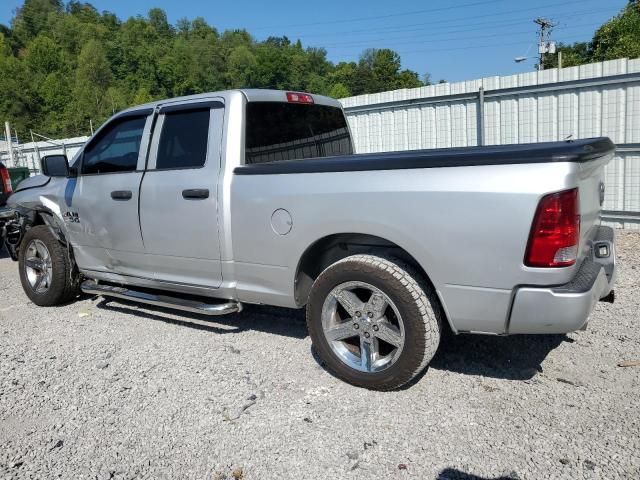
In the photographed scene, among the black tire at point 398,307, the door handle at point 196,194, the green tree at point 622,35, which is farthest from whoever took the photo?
the green tree at point 622,35

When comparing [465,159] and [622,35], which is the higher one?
[622,35]

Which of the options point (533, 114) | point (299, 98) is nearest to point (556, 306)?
point (299, 98)

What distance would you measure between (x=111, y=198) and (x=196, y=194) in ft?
3.68

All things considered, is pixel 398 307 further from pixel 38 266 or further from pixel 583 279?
pixel 38 266

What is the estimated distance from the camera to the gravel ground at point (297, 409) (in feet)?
8.61

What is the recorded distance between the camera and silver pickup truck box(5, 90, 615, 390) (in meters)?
2.71

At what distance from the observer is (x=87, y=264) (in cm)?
510

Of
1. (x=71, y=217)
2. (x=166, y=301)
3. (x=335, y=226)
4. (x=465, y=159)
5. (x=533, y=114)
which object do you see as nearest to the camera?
(x=465, y=159)

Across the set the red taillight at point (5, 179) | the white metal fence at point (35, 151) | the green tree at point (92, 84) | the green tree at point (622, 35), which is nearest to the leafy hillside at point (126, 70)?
the green tree at point (92, 84)

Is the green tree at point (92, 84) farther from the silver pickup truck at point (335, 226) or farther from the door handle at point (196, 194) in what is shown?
the door handle at point (196, 194)

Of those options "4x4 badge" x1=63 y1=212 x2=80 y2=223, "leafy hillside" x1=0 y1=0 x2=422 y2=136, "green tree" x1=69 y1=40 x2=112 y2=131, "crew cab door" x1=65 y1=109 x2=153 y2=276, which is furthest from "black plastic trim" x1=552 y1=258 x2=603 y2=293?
"green tree" x1=69 y1=40 x2=112 y2=131

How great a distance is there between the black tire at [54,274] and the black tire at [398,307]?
123 inches

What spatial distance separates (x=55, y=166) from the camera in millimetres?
5113

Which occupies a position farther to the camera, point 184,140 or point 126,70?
point 126,70
